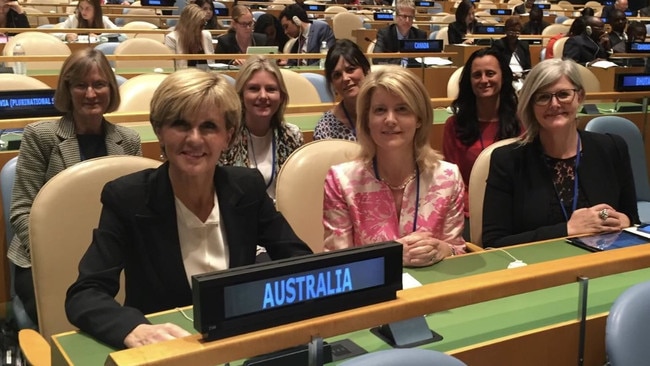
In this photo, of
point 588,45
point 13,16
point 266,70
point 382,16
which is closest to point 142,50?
point 13,16

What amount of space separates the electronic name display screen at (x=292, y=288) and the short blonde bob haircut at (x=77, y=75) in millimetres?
1818

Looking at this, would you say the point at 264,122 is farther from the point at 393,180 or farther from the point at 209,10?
the point at 209,10

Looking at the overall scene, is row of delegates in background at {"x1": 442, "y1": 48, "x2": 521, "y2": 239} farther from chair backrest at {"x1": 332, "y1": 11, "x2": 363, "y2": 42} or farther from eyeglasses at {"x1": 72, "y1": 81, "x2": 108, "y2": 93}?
chair backrest at {"x1": 332, "y1": 11, "x2": 363, "y2": 42}

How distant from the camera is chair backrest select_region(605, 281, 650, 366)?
1416 millimetres

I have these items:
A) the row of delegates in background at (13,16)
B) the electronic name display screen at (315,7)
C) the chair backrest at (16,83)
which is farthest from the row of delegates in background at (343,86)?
the electronic name display screen at (315,7)

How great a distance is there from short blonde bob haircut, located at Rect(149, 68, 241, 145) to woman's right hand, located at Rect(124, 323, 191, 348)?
0.56m

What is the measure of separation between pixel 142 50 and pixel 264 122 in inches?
120

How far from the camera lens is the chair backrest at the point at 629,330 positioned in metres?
1.42

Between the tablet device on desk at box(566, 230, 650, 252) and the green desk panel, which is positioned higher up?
the green desk panel

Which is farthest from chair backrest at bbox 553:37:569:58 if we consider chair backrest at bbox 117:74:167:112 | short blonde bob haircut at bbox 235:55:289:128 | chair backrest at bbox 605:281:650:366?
chair backrest at bbox 605:281:650:366

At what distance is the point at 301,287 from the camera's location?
4.01ft

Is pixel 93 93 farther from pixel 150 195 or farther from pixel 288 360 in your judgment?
pixel 288 360

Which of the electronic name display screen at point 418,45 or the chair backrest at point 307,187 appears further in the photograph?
the electronic name display screen at point 418,45

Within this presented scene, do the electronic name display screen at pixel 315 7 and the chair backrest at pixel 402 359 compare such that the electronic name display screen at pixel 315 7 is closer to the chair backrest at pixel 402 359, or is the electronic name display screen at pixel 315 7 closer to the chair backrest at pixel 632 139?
the chair backrest at pixel 632 139
